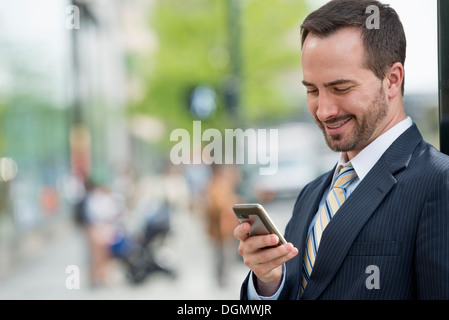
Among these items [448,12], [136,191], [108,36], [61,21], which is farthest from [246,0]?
[448,12]

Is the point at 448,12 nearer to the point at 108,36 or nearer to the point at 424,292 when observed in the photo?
the point at 424,292

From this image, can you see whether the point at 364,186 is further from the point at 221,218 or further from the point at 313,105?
the point at 221,218

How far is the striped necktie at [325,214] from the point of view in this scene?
1.81m

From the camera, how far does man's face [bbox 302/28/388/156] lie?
167 centimetres

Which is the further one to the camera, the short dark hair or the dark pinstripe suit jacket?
the short dark hair

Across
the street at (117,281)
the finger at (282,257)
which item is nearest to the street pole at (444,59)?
the finger at (282,257)

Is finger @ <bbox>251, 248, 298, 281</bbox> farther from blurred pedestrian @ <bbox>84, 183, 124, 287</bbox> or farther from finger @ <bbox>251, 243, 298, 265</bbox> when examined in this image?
blurred pedestrian @ <bbox>84, 183, 124, 287</bbox>

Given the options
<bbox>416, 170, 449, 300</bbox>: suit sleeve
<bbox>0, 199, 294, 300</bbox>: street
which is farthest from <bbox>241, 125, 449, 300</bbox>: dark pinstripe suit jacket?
<bbox>0, 199, 294, 300</bbox>: street

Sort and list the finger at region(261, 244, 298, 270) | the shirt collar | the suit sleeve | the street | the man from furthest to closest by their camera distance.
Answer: the street, the shirt collar, the finger at region(261, 244, 298, 270), the man, the suit sleeve

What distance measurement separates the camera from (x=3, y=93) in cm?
1006

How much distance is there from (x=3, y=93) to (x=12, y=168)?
130 centimetres

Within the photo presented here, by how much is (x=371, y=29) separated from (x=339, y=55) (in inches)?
5.0

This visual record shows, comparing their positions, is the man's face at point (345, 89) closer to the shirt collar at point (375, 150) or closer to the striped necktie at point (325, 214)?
the shirt collar at point (375, 150)

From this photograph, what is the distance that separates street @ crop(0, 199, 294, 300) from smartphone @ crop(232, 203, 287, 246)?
549cm
